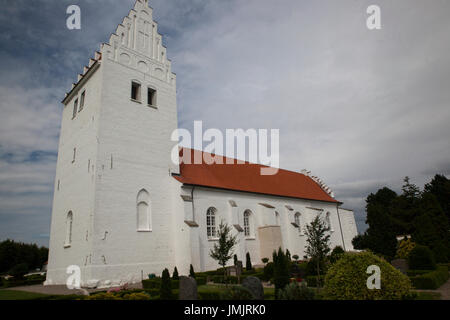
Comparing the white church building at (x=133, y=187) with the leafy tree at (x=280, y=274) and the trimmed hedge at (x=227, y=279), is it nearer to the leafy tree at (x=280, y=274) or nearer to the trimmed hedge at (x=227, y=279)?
the trimmed hedge at (x=227, y=279)

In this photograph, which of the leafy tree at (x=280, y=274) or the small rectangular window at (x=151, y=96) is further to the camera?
the small rectangular window at (x=151, y=96)

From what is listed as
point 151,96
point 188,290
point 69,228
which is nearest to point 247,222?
point 151,96

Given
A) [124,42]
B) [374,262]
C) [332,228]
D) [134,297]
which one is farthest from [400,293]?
[332,228]

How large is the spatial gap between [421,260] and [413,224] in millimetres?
12953

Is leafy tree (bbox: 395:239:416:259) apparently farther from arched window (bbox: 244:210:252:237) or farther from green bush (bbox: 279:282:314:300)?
green bush (bbox: 279:282:314:300)

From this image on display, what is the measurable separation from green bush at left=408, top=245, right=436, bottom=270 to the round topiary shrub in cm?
863

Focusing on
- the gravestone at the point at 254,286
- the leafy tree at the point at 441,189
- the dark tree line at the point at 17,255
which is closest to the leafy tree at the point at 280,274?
the gravestone at the point at 254,286

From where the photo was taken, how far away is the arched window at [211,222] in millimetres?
19344

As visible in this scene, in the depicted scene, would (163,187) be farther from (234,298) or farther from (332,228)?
(332,228)

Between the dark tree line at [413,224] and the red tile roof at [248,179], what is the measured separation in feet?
21.6

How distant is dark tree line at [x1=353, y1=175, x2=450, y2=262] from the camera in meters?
18.5

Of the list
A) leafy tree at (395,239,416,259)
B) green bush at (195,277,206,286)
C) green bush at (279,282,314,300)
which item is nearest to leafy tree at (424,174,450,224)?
leafy tree at (395,239,416,259)
